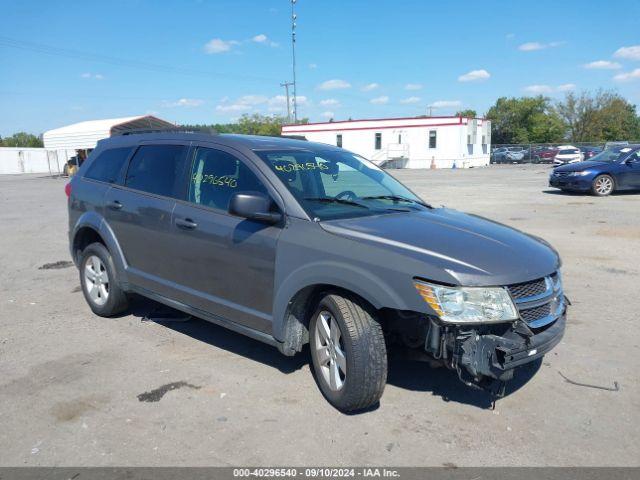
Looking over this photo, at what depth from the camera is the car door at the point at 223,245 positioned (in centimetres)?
388

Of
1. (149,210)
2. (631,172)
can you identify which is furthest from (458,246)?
(631,172)

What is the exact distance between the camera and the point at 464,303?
3098mm

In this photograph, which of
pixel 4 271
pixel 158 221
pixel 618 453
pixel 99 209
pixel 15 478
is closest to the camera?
pixel 15 478

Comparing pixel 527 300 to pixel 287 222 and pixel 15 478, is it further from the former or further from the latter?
pixel 15 478

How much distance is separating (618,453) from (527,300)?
100 centimetres

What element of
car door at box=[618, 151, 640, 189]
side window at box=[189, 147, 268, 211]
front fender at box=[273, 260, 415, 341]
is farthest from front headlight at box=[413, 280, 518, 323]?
car door at box=[618, 151, 640, 189]

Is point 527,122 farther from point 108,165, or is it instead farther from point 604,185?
point 108,165

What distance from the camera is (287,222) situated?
12.3 ft

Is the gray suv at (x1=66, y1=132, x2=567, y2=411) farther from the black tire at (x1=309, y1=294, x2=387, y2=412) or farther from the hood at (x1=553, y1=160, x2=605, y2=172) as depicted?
the hood at (x1=553, y1=160, x2=605, y2=172)

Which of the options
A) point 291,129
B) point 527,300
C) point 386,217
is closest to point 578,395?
point 527,300

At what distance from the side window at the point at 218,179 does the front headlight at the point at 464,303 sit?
4.98 feet

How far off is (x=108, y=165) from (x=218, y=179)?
185 centimetres

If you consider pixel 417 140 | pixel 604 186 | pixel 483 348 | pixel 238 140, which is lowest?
pixel 604 186

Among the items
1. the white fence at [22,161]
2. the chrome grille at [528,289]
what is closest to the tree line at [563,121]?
the white fence at [22,161]
